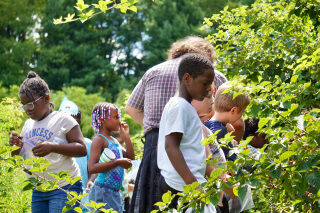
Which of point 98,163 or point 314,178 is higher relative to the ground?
point 314,178

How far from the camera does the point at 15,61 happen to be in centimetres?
3000

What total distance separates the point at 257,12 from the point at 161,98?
78.5 inches

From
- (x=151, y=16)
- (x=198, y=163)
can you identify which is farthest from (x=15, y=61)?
(x=198, y=163)

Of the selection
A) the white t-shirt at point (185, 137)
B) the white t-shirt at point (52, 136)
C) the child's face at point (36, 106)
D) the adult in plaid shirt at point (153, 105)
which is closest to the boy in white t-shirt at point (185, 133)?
the white t-shirt at point (185, 137)

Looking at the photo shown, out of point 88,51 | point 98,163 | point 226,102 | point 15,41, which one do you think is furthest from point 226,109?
point 88,51

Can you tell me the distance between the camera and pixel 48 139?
4398 millimetres

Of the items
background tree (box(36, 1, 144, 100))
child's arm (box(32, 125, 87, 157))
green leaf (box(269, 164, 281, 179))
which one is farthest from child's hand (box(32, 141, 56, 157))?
background tree (box(36, 1, 144, 100))

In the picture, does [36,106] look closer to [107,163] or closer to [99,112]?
[107,163]

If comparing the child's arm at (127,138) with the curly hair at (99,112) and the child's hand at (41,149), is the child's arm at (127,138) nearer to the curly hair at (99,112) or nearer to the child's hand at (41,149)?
the curly hair at (99,112)

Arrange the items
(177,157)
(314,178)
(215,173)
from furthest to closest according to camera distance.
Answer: (177,157) < (215,173) < (314,178)

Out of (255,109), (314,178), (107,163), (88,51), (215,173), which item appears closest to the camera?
(314,178)

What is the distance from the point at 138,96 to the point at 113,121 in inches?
45.6

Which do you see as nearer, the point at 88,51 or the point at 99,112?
the point at 99,112

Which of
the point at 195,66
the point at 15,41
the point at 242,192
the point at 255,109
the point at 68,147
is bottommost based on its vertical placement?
the point at 15,41
